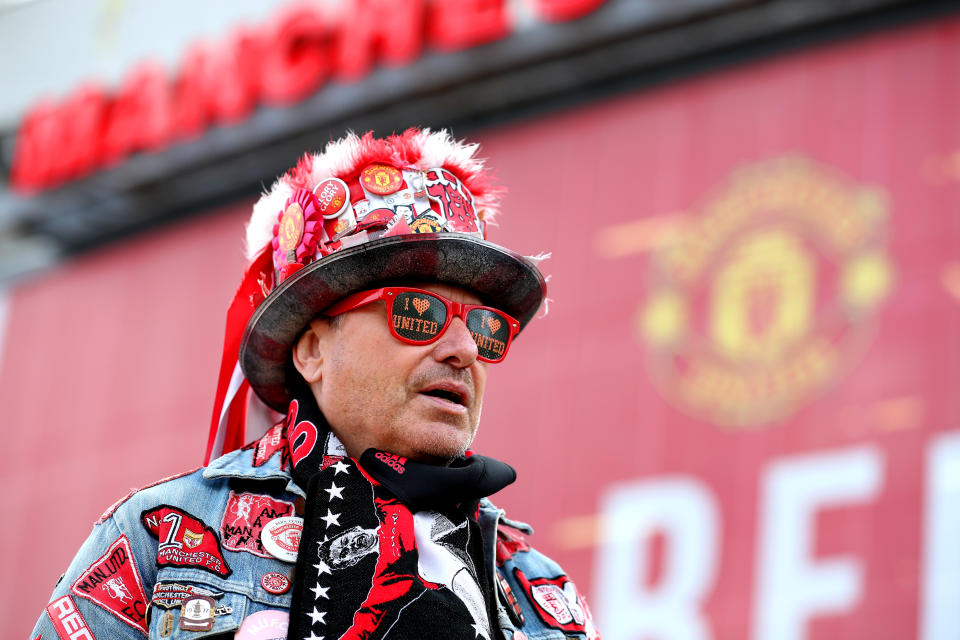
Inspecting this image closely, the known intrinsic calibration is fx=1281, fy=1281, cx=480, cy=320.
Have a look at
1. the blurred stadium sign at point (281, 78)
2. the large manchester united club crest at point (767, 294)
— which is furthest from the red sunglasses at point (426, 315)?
the blurred stadium sign at point (281, 78)

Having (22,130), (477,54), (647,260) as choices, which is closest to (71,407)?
(22,130)

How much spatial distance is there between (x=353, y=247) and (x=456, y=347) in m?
0.26

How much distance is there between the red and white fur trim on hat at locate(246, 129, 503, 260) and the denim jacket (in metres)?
0.52

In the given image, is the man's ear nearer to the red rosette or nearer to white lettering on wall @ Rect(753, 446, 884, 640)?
the red rosette

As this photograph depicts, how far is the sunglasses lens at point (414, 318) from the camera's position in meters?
2.26

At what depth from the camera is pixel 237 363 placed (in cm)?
253

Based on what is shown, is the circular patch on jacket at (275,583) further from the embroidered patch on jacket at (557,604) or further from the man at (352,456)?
the embroidered patch on jacket at (557,604)

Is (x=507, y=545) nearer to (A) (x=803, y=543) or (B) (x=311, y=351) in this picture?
(B) (x=311, y=351)

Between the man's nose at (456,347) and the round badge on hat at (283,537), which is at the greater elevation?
the man's nose at (456,347)

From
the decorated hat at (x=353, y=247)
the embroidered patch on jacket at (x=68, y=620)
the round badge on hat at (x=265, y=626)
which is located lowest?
the embroidered patch on jacket at (x=68, y=620)

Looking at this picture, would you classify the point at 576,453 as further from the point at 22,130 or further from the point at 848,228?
the point at 22,130

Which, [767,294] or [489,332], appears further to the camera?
[767,294]

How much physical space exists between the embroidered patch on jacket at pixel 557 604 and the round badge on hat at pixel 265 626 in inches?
21.7

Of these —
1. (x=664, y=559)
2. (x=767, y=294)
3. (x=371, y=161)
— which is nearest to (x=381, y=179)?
(x=371, y=161)
